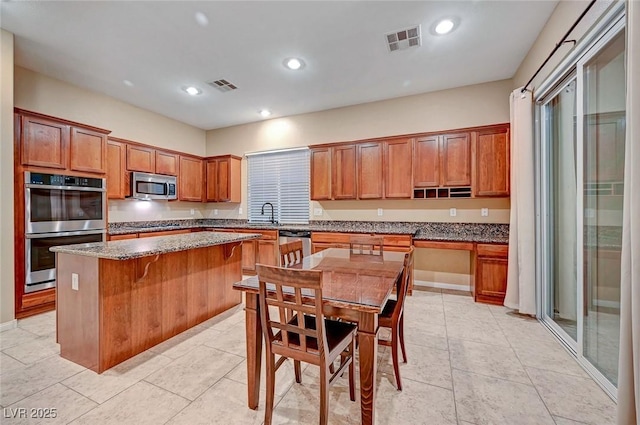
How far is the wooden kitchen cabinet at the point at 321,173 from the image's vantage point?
4664mm

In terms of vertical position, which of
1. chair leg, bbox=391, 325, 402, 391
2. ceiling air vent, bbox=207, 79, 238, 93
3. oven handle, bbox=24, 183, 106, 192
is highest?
ceiling air vent, bbox=207, 79, 238, 93

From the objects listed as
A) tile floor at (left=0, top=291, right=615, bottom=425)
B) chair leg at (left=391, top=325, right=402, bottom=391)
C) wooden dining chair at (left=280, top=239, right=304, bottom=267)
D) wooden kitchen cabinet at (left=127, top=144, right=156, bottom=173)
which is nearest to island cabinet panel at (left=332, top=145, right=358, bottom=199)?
wooden dining chair at (left=280, top=239, right=304, bottom=267)

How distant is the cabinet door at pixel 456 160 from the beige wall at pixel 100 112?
507cm

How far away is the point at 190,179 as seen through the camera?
5.53 m

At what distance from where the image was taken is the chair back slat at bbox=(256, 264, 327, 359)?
49.9 inches

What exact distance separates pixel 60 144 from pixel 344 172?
388 centimetres

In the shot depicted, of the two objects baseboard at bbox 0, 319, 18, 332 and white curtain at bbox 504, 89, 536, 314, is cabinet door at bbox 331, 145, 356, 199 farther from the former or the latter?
baseboard at bbox 0, 319, 18, 332

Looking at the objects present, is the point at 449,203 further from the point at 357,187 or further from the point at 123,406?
the point at 123,406

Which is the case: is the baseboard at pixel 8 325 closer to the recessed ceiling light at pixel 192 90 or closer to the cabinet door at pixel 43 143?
the cabinet door at pixel 43 143

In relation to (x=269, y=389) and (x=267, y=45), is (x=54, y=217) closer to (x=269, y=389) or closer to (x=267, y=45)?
(x=267, y=45)

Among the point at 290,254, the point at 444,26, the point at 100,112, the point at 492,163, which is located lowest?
the point at 290,254

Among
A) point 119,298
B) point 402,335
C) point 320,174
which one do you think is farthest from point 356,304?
point 320,174

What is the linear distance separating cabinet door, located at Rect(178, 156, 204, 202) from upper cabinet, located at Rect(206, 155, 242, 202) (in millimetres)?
180

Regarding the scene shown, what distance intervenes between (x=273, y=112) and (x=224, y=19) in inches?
98.9
